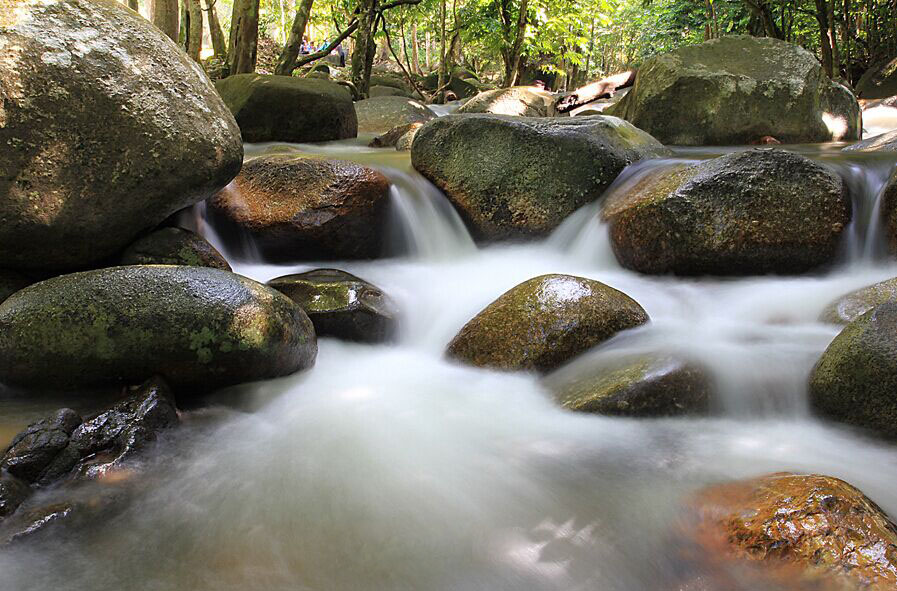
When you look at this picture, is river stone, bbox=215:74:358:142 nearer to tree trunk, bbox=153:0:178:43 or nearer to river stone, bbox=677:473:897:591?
tree trunk, bbox=153:0:178:43

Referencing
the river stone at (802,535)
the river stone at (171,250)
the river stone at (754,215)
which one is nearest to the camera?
the river stone at (802,535)

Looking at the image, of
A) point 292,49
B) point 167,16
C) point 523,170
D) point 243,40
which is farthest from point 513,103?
point 523,170

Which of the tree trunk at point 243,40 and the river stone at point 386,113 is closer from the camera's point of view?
the tree trunk at point 243,40

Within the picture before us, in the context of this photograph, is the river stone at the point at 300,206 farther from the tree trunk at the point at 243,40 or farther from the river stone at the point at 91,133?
the tree trunk at the point at 243,40

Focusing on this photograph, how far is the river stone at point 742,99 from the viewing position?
25.9 feet

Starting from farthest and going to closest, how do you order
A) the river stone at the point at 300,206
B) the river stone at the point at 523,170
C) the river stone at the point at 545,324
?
the river stone at the point at 523,170 < the river stone at the point at 300,206 < the river stone at the point at 545,324

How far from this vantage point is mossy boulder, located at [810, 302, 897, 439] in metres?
2.76

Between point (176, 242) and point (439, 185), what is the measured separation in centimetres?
253

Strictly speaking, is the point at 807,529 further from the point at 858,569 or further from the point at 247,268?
the point at 247,268

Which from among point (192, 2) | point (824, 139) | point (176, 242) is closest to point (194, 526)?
point (176, 242)

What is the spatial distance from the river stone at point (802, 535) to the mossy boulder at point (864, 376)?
0.79 metres

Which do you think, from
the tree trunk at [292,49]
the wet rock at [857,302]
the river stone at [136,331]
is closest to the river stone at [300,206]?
the river stone at [136,331]

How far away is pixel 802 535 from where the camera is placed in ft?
6.44

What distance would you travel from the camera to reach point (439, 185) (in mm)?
5926
